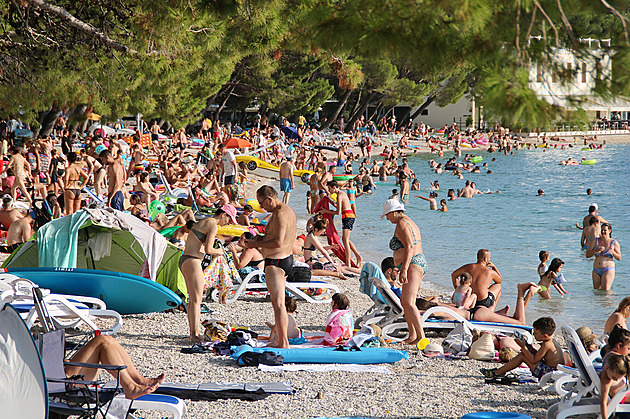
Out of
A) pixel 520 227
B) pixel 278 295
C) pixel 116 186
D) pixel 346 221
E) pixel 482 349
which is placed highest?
pixel 116 186

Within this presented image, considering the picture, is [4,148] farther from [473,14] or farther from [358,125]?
[358,125]

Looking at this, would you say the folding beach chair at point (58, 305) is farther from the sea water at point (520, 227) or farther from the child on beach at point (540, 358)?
the sea water at point (520, 227)

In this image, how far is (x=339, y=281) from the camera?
385 inches

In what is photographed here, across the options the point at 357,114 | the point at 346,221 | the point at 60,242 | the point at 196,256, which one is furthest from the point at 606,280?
the point at 357,114

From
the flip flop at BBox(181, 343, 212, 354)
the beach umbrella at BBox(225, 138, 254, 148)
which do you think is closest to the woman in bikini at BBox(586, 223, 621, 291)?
the flip flop at BBox(181, 343, 212, 354)

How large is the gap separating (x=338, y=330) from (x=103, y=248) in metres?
2.83

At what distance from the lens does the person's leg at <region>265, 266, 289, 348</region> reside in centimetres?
564

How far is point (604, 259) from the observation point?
1061cm

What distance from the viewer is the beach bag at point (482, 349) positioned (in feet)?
20.1

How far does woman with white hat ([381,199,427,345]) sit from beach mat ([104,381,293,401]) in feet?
5.71

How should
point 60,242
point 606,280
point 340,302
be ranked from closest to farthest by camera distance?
1. point 340,302
2. point 60,242
3. point 606,280

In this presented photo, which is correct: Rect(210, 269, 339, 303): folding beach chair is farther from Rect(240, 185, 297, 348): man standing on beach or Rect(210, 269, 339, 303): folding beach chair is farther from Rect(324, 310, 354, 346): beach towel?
Rect(240, 185, 297, 348): man standing on beach

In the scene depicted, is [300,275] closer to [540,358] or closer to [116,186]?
[540,358]

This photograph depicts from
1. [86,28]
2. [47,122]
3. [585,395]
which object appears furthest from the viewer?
[47,122]
